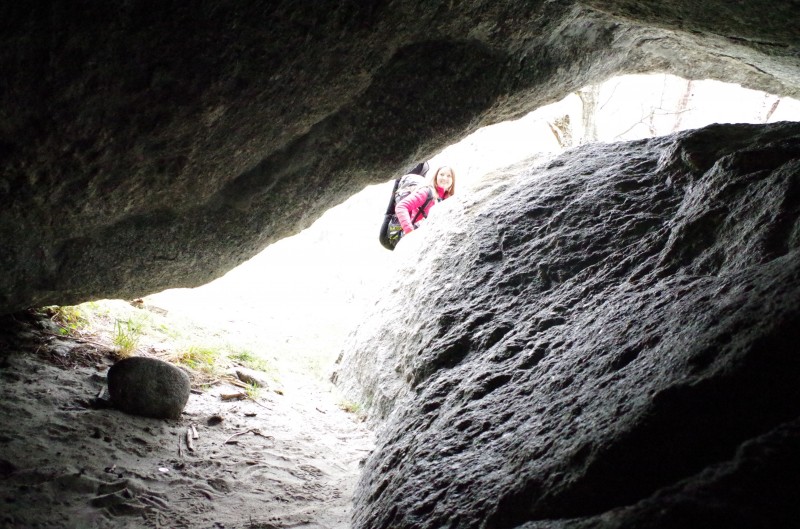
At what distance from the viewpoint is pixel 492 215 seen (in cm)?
493

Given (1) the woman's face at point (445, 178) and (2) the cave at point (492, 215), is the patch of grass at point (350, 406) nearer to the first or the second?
(2) the cave at point (492, 215)

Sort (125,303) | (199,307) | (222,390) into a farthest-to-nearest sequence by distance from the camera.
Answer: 1. (199,307)
2. (125,303)
3. (222,390)

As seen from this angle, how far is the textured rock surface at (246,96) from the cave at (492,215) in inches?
0.6

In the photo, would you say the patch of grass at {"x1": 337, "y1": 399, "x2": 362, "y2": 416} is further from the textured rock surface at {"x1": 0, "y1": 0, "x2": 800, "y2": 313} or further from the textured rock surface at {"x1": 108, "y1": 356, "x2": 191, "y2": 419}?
the textured rock surface at {"x1": 0, "y1": 0, "x2": 800, "y2": 313}

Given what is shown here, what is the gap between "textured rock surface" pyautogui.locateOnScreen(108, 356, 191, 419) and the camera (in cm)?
423

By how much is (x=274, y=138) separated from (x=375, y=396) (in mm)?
3128

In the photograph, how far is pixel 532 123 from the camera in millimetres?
16609

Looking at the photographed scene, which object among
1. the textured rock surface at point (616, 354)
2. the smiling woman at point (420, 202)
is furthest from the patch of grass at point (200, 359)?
the smiling woman at point (420, 202)

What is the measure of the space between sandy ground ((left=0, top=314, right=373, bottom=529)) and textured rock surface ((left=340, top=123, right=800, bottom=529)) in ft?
2.56

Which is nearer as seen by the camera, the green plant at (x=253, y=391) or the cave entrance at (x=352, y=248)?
the green plant at (x=253, y=391)

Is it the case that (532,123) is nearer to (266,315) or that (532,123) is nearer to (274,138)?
(266,315)

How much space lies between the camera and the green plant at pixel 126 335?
512 cm

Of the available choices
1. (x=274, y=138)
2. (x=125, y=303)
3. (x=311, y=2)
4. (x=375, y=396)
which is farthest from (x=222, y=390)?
(x=311, y=2)

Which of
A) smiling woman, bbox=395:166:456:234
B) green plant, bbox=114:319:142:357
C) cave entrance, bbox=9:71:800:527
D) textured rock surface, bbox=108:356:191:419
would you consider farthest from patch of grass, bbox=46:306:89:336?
smiling woman, bbox=395:166:456:234
